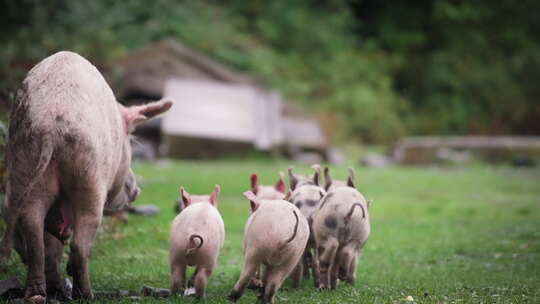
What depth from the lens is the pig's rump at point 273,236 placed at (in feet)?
18.9

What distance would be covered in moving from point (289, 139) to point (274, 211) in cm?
1675

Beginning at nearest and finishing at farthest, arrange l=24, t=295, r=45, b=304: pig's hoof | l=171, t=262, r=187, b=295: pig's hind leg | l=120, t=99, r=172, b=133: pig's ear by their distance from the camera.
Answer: l=24, t=295, r=45, b=304: pig's hoof, l=171, t=262, r=187, b=295: pig's hind leg, l=120, t=99, r=172, b=133: pig's ear

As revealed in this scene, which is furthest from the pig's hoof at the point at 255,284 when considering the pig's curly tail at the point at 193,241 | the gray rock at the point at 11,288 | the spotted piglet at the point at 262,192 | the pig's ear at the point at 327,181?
the gray rock at the point at 11,288

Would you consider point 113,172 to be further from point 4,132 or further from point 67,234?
point 4,132

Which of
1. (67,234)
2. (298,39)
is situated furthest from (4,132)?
(298,39)

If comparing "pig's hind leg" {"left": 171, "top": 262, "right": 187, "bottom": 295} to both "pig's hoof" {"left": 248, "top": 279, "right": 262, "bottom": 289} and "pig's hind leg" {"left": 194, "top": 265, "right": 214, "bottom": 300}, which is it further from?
"pig's hoof" {"left": 248, "top": 279, "right": 262, "bottom": 289}

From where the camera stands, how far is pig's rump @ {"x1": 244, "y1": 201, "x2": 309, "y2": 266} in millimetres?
5754

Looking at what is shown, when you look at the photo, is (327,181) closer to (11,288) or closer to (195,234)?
(195,234)

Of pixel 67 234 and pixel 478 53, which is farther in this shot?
pixel 478 53

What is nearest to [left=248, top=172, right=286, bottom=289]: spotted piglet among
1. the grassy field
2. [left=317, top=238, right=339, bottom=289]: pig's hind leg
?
the grassy field

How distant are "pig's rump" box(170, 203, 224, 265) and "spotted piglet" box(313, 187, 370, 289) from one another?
1.05m

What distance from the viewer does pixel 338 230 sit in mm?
6555

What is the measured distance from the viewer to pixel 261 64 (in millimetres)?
25641

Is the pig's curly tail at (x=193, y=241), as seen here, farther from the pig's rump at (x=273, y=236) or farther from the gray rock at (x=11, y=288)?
the gray rock at (x=11, y=288)
